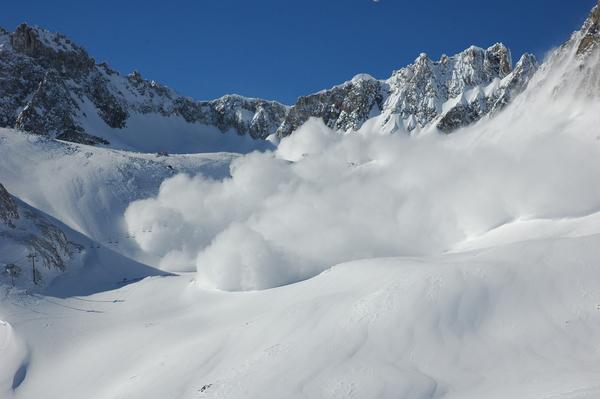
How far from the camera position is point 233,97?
18112cm

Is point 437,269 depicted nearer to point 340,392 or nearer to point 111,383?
point 340,392

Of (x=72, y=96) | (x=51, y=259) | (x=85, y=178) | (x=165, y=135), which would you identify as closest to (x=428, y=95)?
(x=165, y=135)

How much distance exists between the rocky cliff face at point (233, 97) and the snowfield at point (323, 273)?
39.5 m

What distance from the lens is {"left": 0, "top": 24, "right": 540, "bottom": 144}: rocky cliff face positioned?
112m

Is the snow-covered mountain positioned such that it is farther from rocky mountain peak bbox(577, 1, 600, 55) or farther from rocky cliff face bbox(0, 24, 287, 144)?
rocky mountain peak bbox(577, 1, 600, 55)

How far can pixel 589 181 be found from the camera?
42.3 metres

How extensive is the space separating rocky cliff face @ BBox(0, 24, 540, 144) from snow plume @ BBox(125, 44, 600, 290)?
49.5 meters

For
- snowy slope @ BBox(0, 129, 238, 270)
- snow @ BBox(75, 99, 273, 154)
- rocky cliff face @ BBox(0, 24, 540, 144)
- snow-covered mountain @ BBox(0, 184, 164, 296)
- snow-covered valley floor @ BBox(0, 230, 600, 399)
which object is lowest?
snow-covered valley floor @ BBox(0, 230, 600, 399)

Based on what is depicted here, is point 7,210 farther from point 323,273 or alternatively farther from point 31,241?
point 323,273

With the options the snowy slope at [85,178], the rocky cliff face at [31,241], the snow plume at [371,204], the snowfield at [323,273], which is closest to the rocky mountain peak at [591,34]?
the snowfield at [323,273]

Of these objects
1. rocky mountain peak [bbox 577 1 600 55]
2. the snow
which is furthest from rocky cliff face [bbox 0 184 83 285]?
rocky mountain peak [bbox 577 1 600 55]

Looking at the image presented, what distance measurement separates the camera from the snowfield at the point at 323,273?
2250cm

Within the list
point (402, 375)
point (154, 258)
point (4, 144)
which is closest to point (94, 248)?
point (154, 258)

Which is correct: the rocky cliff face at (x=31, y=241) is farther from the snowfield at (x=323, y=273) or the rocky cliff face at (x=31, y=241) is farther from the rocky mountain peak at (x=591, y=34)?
the rocky mountain peak at (x=591, y=34)
